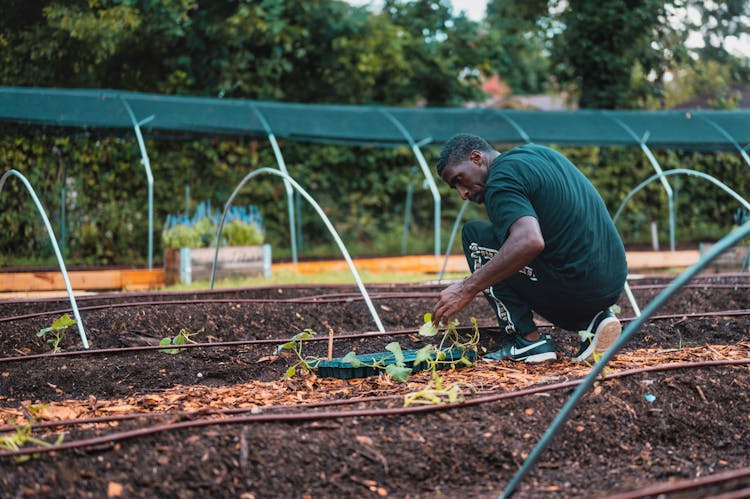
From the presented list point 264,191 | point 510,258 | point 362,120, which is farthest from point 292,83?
point 510,258

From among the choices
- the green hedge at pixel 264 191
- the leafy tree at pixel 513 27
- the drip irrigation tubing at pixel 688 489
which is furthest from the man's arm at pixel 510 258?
the leafy tree at pixel 513 27

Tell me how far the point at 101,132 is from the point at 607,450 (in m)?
8.56

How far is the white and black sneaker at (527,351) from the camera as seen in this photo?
370 centimetres

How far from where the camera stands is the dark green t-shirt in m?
3.22

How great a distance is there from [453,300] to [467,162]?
578mm

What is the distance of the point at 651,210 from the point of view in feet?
44.6

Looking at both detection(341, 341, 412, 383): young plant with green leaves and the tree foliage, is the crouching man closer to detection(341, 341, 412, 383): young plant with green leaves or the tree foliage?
detection(341, 341, 412, 383): young plant with green leaves

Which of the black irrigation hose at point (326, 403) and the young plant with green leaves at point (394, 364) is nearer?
the black irrigation hose at point (326, 403)

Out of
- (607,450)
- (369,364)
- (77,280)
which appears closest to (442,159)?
(369,364)

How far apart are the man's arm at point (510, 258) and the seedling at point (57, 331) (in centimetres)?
207

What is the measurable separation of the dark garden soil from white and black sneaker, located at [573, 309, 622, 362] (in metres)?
0.11

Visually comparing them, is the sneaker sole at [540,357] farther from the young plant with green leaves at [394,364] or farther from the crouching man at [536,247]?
the young plant with green leaves at [394,364]

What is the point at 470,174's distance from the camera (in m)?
3.38

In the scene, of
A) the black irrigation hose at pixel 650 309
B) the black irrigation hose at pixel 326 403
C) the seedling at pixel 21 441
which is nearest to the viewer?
the black irrigation hose at pixel 650 309
